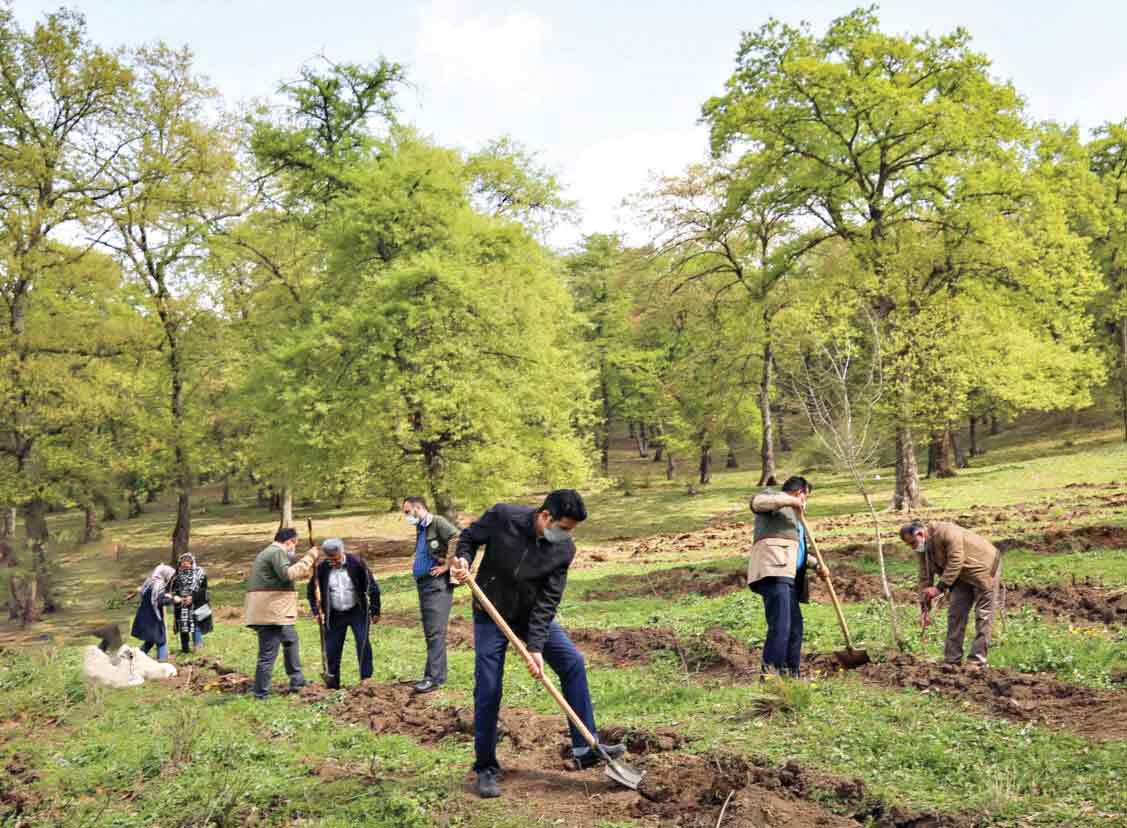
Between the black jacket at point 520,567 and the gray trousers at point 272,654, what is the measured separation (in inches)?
198

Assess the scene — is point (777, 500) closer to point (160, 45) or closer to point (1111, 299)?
point (160, 45)

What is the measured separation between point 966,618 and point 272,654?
7.96 metres

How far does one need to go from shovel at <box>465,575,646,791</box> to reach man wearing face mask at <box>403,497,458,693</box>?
11.6 feet

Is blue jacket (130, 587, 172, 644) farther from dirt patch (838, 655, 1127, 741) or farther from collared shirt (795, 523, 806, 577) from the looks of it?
dirt patch (838, 655, 1127, 741)

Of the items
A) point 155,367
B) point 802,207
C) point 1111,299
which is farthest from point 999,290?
point 155,367

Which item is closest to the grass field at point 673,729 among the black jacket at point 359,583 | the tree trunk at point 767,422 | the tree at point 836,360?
the black jacket at point 359,583

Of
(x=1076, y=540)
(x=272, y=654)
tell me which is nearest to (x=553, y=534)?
(x=272, y=654)

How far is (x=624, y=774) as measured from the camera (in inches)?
245

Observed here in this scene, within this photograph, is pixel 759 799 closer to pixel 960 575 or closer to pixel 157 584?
pixel 960 575

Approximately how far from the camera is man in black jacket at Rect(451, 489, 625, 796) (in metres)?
6.42

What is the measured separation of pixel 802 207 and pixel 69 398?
22305mm

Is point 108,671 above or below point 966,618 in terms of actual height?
below

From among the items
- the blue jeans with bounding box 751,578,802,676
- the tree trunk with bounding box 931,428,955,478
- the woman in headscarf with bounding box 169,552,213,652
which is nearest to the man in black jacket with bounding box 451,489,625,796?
the blue jeans with bounding box 751,578,802,676

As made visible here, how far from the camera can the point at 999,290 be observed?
85.4ft
